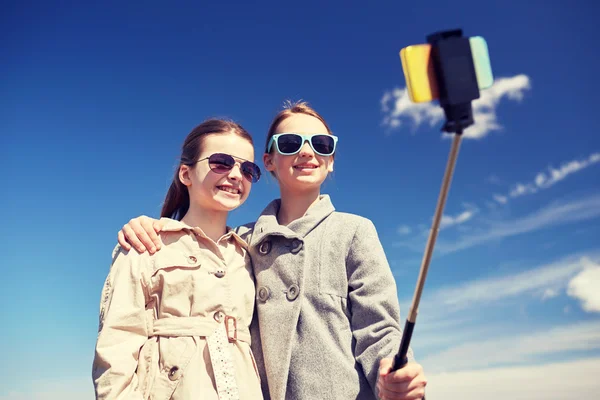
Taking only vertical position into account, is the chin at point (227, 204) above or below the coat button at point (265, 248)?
above

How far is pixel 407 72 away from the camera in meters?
2.42

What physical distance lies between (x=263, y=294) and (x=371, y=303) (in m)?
0.93

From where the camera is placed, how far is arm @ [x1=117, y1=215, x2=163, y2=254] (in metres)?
4.49

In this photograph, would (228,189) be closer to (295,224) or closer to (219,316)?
(295,224)

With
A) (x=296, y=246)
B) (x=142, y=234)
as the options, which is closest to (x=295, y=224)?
(x=296, y=246)

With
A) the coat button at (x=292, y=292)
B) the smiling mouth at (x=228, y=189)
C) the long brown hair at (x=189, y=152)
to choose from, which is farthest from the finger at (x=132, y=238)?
the coat button at (x=292, y=292)

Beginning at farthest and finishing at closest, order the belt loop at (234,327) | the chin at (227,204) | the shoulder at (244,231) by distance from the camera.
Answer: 1. the shoulder at (244,231)
2. the chin at (227,204)
3. the belt loop at (234,327)

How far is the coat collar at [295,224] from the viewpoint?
486 cm

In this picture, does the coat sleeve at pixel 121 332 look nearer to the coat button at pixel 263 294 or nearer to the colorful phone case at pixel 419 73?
the coat button at pixel 263 294

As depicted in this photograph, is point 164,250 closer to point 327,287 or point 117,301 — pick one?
point 117,301

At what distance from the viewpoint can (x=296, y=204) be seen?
5172 millimetres

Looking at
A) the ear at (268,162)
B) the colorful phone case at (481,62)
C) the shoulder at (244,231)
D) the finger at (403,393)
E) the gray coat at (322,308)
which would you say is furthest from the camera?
the ear at (268,162)

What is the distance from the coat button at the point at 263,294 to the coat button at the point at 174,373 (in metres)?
0.93

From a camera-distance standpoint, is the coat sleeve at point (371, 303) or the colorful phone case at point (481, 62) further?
the coat sleeve at point (371, 303)
